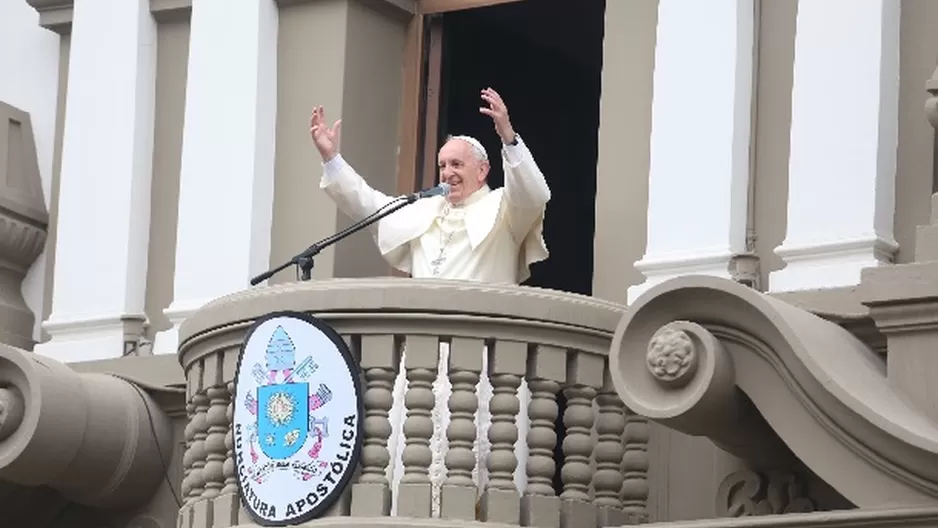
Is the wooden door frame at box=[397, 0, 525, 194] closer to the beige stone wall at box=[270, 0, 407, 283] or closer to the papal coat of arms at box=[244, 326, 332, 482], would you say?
the beige stone wall at box=[270, 0, 407, 283]

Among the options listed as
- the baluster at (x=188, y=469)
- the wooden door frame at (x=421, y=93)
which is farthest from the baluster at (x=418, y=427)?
the wooden door frame at (x=421, y=93)

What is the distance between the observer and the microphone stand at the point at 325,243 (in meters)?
12.9

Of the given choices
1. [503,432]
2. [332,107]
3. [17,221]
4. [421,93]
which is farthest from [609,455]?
[17,221]

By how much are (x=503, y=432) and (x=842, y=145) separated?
6.61 ft

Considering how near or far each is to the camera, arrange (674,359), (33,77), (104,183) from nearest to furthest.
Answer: (674,359) → (104,183) → (33,77)

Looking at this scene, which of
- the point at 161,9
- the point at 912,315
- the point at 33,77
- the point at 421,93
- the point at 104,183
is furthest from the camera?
the point at 33,77

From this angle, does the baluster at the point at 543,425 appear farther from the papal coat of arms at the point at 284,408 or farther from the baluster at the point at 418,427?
the papal coat of arms at the point at 284,408

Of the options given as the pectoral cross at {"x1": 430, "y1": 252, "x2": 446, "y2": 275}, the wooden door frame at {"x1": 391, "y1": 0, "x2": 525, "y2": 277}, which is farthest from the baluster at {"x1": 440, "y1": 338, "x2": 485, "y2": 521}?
the wooden door frame at {"x1": 391, "y1": 0, "x2": 525, "y2": 277}

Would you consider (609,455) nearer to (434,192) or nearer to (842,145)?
(434,192)

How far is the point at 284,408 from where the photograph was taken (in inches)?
500

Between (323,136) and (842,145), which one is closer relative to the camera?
(842,145)

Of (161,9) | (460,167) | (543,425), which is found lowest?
(543,425)

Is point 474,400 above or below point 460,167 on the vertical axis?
below

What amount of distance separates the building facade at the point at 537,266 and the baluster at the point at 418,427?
0.02 m
